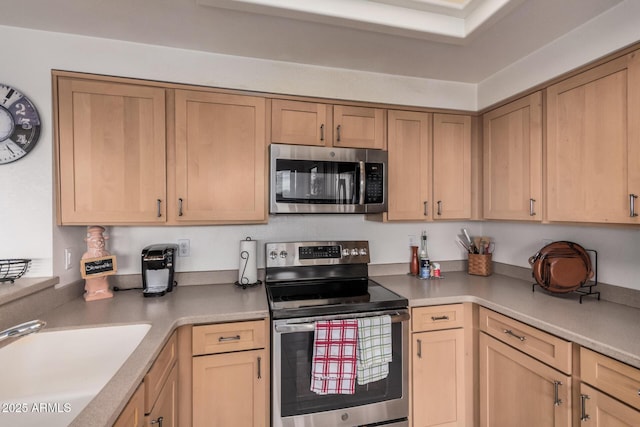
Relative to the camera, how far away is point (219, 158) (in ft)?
5.98

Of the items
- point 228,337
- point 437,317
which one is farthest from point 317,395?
point 437,317

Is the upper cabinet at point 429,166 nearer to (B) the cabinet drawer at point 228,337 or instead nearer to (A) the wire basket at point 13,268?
(B) the cabinet drawer at point 228,337

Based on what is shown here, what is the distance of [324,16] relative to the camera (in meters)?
1.45

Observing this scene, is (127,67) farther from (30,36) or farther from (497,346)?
(497,346)

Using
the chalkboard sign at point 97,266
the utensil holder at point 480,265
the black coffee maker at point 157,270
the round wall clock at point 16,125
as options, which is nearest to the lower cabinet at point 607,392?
the utensil holder at point 480,265

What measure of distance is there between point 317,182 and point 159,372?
1.24m

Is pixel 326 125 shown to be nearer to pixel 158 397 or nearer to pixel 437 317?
pixel 437 317

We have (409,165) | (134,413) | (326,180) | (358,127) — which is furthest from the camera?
(409,165)

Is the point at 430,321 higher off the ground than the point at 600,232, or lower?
lower

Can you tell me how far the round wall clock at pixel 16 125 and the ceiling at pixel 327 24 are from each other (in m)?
0.38

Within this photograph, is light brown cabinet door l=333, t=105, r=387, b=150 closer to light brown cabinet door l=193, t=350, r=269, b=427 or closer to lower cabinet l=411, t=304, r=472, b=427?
lower cabinet l=411, t=304, r=472, b=427

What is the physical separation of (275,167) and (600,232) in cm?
191

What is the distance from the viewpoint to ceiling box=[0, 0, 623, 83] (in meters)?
1.41

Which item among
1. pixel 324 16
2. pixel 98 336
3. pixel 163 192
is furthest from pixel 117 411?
pixel 324 16
